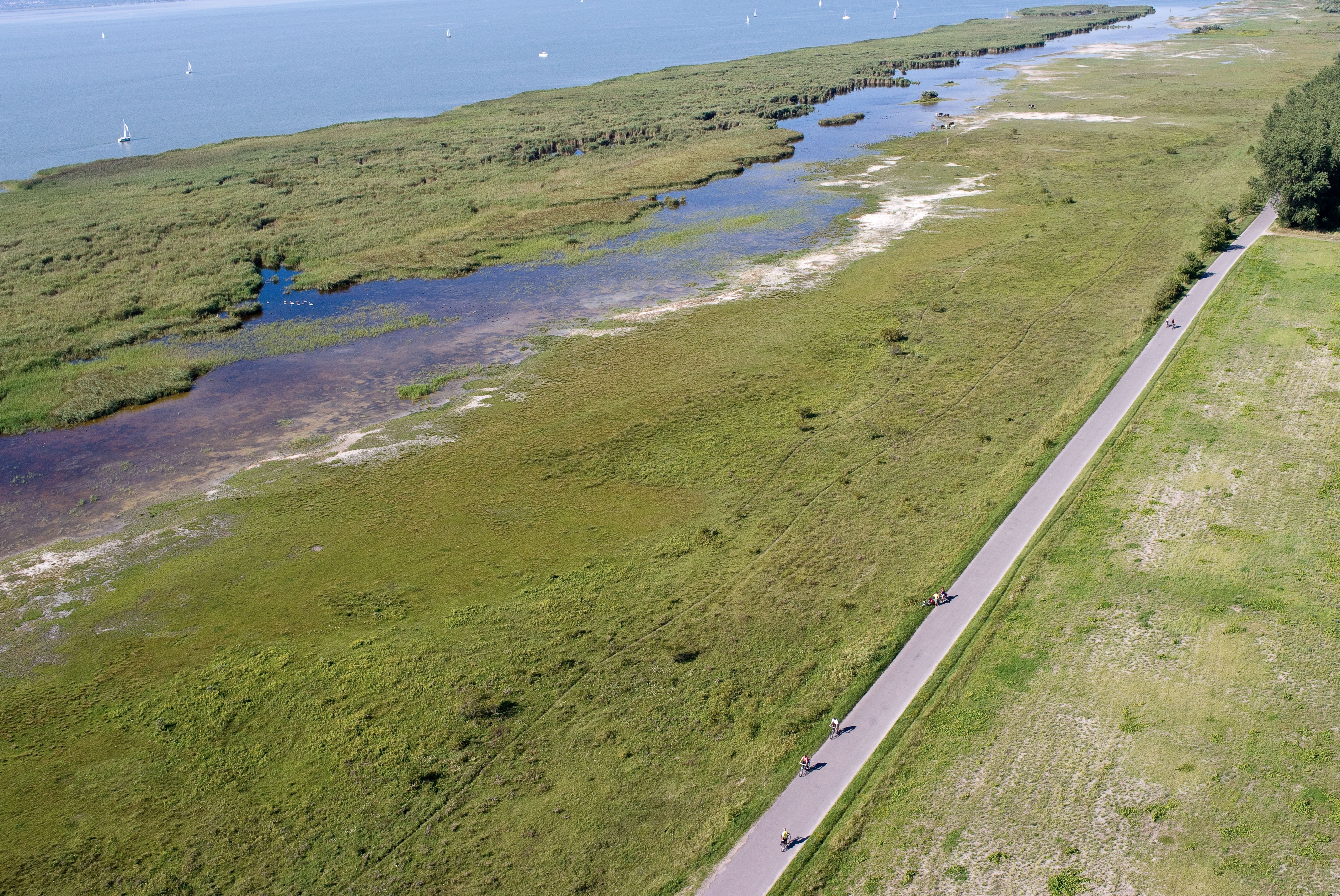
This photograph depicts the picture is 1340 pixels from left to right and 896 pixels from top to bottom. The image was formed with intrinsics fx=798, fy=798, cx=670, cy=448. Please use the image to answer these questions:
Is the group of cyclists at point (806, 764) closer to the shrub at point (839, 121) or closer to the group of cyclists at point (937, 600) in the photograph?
the group of cyclists at point (937, 600)

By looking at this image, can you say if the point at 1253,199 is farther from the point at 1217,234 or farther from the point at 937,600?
the point at 937,600

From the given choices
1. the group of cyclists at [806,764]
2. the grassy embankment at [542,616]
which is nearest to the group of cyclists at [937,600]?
the grassy embankment at [542,616]

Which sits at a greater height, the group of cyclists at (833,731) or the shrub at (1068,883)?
the group of cyclists at (833,731)

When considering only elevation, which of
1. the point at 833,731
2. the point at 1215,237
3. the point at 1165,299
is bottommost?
the point at 833,731

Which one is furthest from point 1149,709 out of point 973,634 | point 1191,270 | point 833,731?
point 1191,270

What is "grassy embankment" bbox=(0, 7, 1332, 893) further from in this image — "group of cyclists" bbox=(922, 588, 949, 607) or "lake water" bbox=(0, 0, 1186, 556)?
"lake water" bbox=(0, 0, 1186, 556)

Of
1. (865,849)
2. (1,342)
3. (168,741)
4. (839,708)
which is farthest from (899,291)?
(1,342)

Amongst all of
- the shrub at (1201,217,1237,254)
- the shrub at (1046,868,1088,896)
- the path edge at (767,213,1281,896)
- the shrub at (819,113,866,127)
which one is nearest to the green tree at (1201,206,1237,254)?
the shrub at (1201,217,1237,254)

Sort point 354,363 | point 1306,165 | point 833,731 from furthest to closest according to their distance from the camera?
point 1306,165 < point 354,363 < point 833,731
